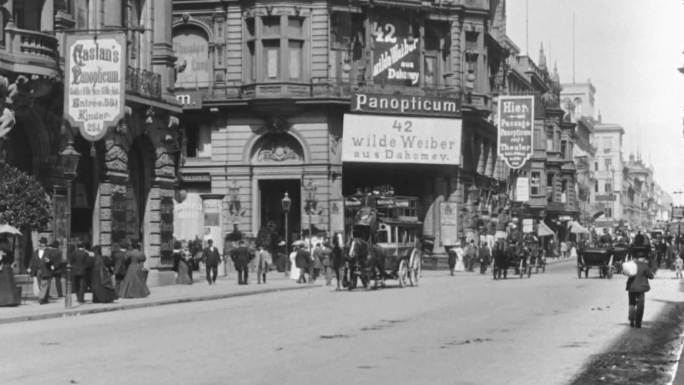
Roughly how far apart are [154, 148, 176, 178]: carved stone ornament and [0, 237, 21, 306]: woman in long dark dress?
502 inches

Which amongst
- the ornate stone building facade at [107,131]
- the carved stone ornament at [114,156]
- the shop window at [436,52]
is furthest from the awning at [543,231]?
the carved stone ornament at [114,156]

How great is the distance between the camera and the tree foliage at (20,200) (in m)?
29.4

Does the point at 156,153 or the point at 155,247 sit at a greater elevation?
the point at 156,153

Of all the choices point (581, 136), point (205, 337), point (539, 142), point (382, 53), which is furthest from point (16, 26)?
point (581, 136)

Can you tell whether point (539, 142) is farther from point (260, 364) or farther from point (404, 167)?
point (260, 364)

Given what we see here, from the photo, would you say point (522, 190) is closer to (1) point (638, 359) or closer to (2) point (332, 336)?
(2) point (332, 336)

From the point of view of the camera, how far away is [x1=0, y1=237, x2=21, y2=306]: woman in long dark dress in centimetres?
2834

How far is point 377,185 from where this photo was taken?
6675 centimetres

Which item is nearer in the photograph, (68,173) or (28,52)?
(28,52)

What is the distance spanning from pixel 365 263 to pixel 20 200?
1249cm

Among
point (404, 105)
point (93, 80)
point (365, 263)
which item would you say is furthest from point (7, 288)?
point (404, 105)

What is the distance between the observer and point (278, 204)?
6331 cm

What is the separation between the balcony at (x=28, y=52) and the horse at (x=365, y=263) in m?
11.2

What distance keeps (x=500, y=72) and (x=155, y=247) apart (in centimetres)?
4522
